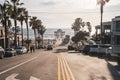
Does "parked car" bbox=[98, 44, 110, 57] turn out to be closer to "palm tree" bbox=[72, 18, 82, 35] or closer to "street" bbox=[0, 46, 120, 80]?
"street" bbox=[0, 46, 120, 80]

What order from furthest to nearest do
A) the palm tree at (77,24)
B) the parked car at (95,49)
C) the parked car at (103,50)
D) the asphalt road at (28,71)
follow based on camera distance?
1. the palm tree at (77,24)
2. the parked car at (95,49)
3. the parked car at (103,50)
4. the asphalt road at (28,71)

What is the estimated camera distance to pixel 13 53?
5075 centimetres

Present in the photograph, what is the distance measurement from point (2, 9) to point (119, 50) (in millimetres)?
39689

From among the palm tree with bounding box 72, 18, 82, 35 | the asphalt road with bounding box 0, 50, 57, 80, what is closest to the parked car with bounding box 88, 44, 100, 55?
the asphalt road with bounding box 0, 50, 57, 80

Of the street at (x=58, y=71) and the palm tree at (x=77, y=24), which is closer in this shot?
the street at (x=58, y=71)

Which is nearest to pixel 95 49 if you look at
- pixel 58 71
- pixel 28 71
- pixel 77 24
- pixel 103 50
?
Answer: pixel 103 50

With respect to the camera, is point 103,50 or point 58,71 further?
point 103,50

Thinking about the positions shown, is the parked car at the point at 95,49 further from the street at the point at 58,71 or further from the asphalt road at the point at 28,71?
A: the asphalt road at the point at 28,71

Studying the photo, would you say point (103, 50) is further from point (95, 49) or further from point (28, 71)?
point (28, 71)

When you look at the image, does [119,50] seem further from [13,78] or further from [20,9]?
[20,9]

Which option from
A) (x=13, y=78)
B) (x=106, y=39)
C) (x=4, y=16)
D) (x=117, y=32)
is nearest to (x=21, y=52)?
(x=4, y=16)

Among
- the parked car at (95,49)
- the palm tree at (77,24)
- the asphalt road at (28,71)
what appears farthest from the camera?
the palm tree at (77,24)

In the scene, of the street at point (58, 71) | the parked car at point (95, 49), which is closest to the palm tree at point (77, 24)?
the parked car at point (95, 49)

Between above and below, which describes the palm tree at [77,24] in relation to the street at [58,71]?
above
